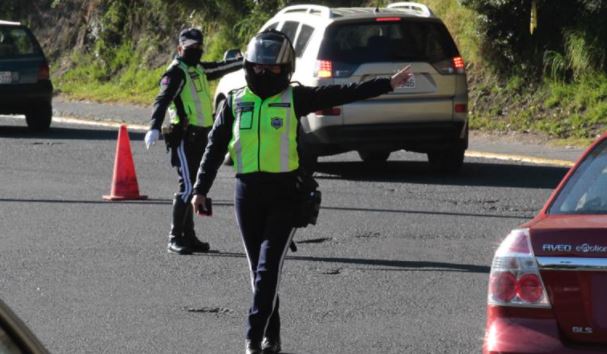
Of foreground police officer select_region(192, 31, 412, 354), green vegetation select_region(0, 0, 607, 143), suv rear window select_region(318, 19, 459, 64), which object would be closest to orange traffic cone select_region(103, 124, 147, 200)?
suv rear window select_region(318, 19, 459, 64)

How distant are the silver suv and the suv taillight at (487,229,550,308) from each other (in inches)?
382

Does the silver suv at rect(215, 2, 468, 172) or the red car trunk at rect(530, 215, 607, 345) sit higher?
the red car trunk at rect(530, 215, 607, 345)

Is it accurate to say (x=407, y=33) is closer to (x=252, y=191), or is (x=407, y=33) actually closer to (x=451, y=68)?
(x=451, y=68)

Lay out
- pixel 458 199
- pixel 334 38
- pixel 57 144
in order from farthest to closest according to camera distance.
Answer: pixel 57 144, pixel 334 38, pixel 458 199

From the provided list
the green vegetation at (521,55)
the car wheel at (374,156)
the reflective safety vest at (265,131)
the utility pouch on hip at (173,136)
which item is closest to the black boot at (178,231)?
the utility pouch on hip at (173,136)

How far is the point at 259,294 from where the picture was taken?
24.7 ft

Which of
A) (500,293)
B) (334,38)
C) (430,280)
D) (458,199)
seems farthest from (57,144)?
(500,293)

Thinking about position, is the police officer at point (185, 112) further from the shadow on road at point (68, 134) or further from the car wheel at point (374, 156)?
the shadow on road at point (68, 134)

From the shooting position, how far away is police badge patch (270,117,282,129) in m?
7.66

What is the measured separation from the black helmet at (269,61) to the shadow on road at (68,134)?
1340 centimetres

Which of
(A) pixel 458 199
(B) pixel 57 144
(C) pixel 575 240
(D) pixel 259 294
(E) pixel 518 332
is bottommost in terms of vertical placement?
(B) pixel 57 144

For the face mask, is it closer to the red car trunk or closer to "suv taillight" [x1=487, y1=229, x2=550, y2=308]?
"suv taillight" [x1=487, y1=229, x2=550, y2=308]

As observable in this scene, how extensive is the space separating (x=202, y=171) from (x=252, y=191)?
36cm

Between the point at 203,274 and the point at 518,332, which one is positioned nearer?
the point at 518,332
